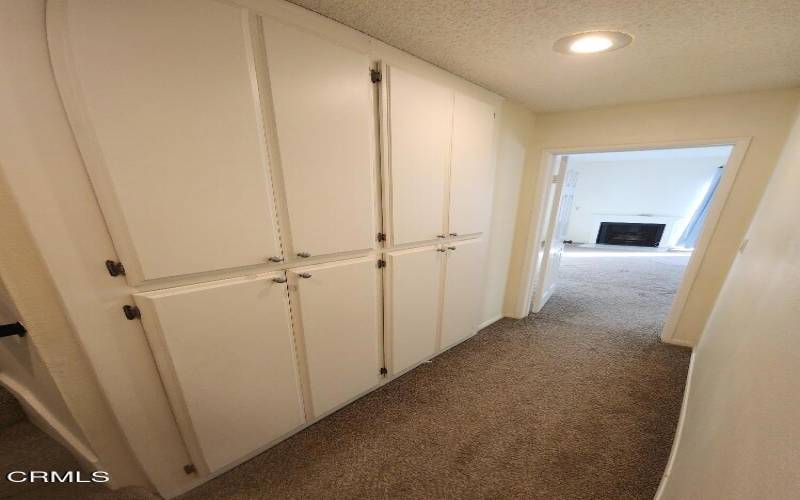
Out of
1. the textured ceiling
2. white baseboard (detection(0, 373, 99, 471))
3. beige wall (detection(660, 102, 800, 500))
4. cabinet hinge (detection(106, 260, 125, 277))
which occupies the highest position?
the textured ceiling

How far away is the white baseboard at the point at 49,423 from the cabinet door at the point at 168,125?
0.77m

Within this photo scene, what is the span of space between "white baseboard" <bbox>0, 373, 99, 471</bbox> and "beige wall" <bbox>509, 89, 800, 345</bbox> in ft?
10.9

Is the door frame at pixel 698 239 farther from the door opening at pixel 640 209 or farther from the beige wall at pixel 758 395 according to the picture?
the door opening at pixel 640 209

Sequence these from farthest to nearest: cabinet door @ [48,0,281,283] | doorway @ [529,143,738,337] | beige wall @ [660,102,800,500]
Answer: doorway @ [529,143,738,337] < cabinet door @ [48,0,281,283] < beige wall @ [660,102,800,500]

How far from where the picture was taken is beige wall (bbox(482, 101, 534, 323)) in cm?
229

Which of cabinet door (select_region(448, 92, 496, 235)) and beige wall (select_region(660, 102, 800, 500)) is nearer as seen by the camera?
beige wall (select_region(660, 102, 800, 500))

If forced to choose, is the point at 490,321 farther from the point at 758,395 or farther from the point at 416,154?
the point at 758,395

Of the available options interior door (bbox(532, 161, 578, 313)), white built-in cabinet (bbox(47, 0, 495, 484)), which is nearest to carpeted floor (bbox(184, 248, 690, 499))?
white built-in cabinet (bbox(47, 0, 495, 484))

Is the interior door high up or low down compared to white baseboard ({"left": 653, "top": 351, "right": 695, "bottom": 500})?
up

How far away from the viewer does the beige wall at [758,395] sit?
1.67ft

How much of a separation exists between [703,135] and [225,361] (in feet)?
11.9

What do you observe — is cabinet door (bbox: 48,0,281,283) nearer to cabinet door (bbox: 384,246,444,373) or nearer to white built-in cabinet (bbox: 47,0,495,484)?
white built-in cabinet (bbox: 47,0,495,484)

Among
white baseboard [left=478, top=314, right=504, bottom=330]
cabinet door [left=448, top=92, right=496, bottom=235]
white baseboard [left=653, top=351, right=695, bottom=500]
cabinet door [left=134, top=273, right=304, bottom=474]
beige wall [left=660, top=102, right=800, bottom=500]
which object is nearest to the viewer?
beige wall [left=660, top=102, right=800, bottom=500]

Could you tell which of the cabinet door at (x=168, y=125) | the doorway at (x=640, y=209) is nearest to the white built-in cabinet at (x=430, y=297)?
the cabinet door at (x=168, y=125)
